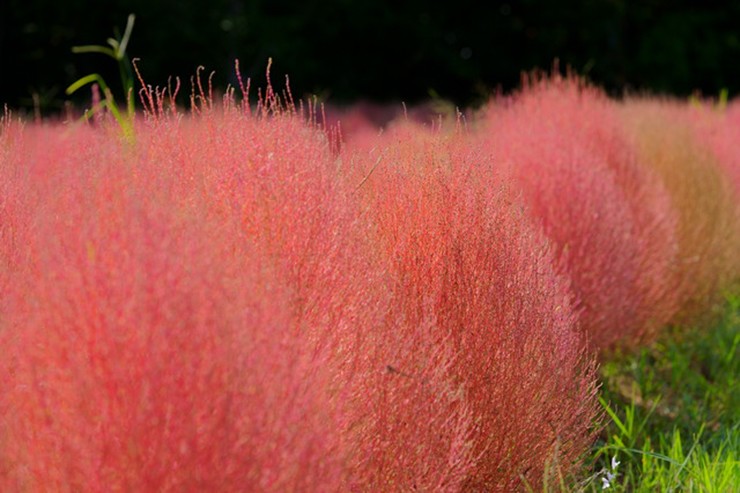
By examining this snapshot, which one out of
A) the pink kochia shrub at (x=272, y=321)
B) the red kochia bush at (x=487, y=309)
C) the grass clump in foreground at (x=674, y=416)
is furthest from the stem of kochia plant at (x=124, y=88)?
the grass clump in foreground at (x=674, y=416)

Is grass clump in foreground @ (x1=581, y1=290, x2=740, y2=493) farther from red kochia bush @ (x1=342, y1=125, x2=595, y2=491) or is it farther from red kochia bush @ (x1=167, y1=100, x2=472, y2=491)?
red kochia bush @ (x1=167, y1=100, x2=472, y2=491)

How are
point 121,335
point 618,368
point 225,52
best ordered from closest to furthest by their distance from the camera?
point 121,335, point 618,368, point 225,52

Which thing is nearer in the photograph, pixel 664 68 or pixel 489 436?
pixel 489 436

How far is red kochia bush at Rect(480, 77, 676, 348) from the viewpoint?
438 cm

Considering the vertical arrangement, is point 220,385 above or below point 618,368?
above

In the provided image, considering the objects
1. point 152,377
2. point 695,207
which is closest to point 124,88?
point 695,207

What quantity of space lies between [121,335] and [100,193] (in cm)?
35

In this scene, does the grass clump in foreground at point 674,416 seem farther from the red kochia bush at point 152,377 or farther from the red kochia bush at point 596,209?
the red kochia bush at point 152,377

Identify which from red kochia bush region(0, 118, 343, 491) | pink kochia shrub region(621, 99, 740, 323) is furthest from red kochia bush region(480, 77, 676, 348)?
red kochia bush region(0, 118, 343, 491)

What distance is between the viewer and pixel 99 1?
16094mm


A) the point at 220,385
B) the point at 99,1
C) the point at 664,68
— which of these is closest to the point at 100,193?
the point at 220,385

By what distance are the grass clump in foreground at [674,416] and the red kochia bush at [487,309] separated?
1.51 feet

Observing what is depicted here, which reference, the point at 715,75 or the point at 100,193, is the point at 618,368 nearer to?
the point at 100,193

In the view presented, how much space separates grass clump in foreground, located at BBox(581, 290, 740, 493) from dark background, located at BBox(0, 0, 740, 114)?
12.2 m
